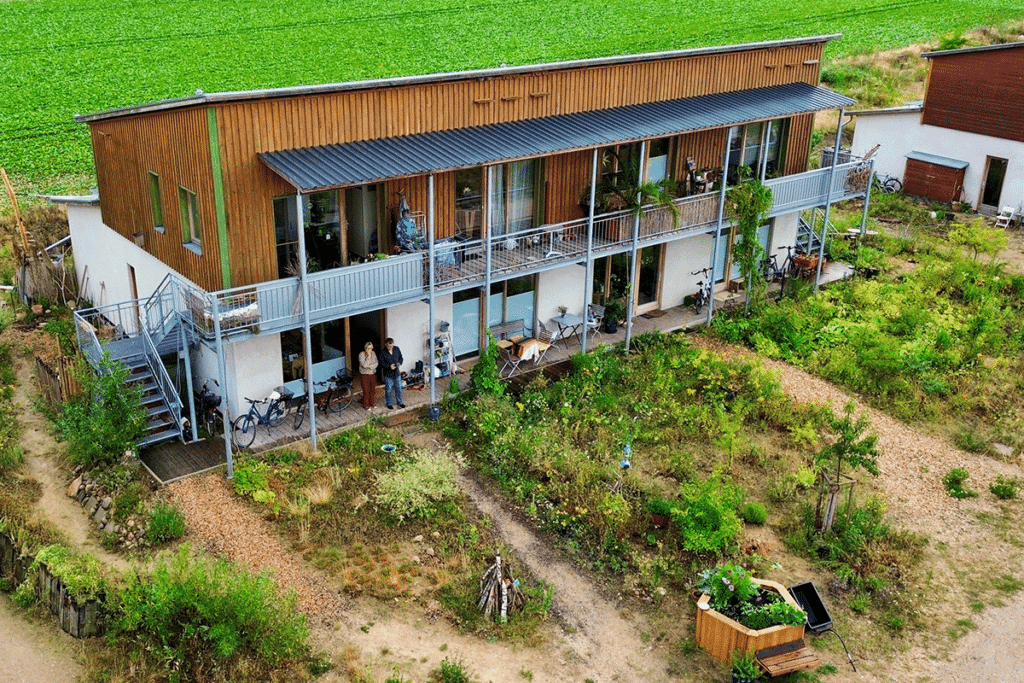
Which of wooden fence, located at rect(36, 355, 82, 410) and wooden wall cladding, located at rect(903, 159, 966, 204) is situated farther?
wooden wall cladding, located at rect(903, 159, 966, 204)

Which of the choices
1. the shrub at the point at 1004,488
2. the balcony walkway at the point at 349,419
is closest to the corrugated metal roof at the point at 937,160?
the balcony walkway at the point at 349,419

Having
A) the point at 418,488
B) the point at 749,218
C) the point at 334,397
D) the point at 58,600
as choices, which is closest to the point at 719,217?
the point at 749,218

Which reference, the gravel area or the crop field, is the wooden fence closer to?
the gravel area

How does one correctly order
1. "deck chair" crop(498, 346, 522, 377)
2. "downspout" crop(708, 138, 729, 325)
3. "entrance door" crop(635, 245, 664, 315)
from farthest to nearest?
"entrance door" crop(635, 245, 664, 315) → "downspout" crop(708, 138, 729, 325) → "deck chair" crop(498, 346, 522, 377)

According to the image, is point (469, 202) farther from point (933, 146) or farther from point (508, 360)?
point (933, 146)

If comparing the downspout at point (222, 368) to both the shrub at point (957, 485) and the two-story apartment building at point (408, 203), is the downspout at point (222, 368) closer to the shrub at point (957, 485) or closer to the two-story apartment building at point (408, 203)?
the two-story apartment building at point (408, 203)

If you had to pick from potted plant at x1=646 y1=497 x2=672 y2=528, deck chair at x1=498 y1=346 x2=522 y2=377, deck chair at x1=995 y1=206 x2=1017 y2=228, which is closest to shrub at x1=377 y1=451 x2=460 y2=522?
potted plant at x1=646 y1=497 x2=672 y2=528
